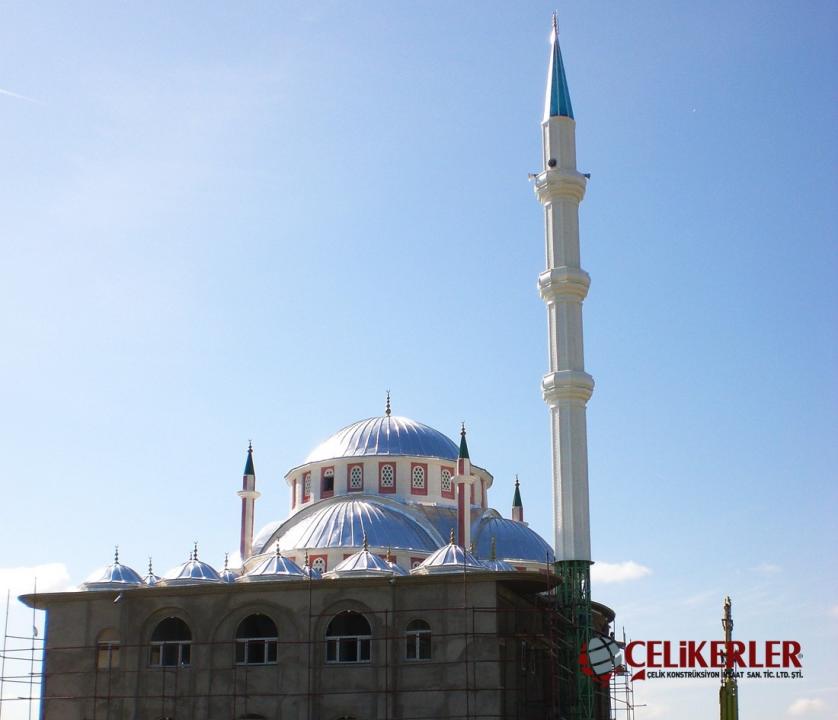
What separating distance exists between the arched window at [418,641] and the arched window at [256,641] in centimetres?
260

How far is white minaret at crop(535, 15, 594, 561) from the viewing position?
89.1ft

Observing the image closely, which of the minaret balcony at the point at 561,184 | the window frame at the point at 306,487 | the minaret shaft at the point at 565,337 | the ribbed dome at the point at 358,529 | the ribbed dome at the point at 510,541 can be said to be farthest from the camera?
the window frame at the point at 306,487

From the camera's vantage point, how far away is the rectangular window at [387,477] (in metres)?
34.7

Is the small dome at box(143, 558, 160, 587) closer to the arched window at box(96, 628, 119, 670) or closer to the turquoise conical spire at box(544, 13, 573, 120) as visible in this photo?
the arched window at box(96, 628, 119, 670)

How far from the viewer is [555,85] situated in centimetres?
3089

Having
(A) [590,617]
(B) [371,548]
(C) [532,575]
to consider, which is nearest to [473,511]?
(B) [371,548]

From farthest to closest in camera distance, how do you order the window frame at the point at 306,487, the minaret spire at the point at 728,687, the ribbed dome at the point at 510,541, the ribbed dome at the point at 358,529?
1. the window frame at the point at 306,487
2. the ribbed dome at the point at 510,541
3. the ribbed dome at the point at 358,529
4. the minaret spire at the point at 728,687

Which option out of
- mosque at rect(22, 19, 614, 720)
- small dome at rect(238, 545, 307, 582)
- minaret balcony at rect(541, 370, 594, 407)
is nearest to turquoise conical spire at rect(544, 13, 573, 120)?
mosque at rect(22, 19, 614, 720)

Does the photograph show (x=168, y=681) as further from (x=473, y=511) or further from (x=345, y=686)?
(x=473, y=511)

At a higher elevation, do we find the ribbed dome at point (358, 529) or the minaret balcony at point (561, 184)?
the minaret balcony at point (561, 184)

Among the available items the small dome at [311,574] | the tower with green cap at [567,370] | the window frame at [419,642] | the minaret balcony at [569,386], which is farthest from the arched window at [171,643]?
the minaret balcony at [569,386]

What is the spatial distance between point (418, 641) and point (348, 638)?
138 cm

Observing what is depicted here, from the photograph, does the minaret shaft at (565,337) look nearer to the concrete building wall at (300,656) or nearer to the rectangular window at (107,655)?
the concrete building wall at (300,656)

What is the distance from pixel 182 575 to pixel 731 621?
10922 mm
